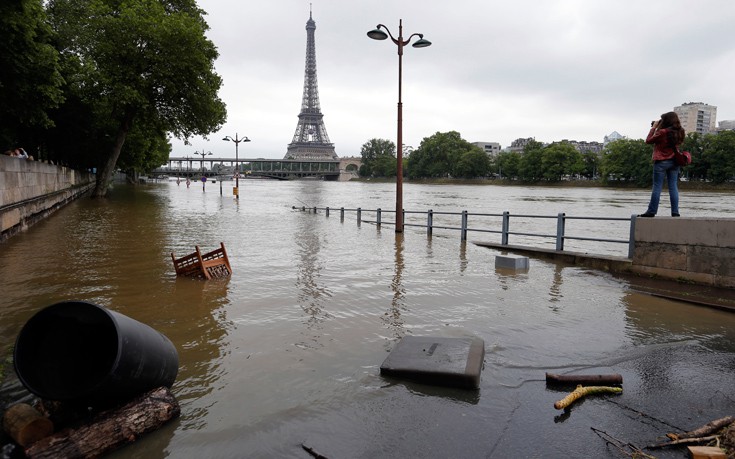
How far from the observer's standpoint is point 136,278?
9523 mm

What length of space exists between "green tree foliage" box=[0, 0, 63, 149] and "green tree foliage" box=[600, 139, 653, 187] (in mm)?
94366

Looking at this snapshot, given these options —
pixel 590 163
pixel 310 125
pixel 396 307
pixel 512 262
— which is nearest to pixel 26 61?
pixel 396 307

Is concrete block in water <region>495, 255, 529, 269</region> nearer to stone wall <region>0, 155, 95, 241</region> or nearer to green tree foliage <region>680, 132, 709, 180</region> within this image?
stone wall <region>0, 155, 95, 241</region>

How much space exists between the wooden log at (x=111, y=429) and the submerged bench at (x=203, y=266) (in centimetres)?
570

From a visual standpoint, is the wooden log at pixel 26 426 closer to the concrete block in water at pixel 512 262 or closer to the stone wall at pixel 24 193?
the concrete block in water at pixel 512 262

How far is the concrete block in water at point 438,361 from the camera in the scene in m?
4.48

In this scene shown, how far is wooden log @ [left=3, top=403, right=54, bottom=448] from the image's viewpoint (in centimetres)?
336

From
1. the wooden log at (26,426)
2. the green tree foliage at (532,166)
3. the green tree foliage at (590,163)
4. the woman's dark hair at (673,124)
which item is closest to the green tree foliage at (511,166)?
the green tree foliage at (532,166)

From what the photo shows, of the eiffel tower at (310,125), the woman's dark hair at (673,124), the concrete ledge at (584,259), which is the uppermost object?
the eiffel tower at (310,125)

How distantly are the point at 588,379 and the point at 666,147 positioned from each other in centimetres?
660

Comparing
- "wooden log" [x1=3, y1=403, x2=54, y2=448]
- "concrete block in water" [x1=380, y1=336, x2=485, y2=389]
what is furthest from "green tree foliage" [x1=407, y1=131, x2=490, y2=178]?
"wooden log" [x1=3, y1=403, x2=54, y2=448]

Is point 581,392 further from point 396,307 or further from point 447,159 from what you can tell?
point 447,159

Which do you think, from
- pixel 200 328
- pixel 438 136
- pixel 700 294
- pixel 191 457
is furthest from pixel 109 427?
pixel 438 136

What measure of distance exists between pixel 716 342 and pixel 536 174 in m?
122
